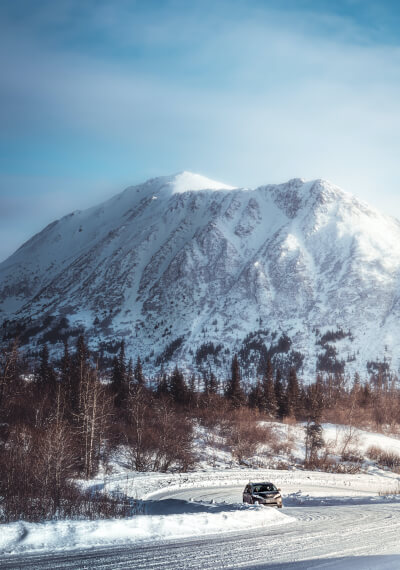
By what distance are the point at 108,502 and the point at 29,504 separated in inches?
157

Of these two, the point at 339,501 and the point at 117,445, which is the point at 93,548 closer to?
the point at 339,501

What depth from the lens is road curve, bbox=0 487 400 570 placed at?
11461 mm

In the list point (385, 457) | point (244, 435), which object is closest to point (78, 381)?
Result: point (244, 435)

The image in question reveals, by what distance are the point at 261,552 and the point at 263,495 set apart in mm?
14869

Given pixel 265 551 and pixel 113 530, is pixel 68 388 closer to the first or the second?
pixel 113 530

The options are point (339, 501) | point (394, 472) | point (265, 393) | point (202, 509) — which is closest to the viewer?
point (202, 509)

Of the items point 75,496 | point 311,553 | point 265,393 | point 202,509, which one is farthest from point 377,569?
point 265,393

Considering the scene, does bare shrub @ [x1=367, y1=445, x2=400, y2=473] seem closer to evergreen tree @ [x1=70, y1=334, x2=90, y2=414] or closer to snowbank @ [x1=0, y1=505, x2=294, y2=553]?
evergreen tree @ [x1=70, y1=334, x2=90, y2=414]

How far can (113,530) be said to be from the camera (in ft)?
46.8

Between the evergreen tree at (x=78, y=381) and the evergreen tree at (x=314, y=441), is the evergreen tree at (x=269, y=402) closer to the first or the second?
the evergreen tree at (x=314, y=441)

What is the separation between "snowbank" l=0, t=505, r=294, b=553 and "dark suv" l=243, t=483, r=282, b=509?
930 cm

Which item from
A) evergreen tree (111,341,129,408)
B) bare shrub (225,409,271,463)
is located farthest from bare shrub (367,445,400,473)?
evergreen tree (111,341,129,408)

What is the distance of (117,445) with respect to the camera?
54.2 metres

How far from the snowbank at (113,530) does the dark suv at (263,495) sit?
30.5 feet
